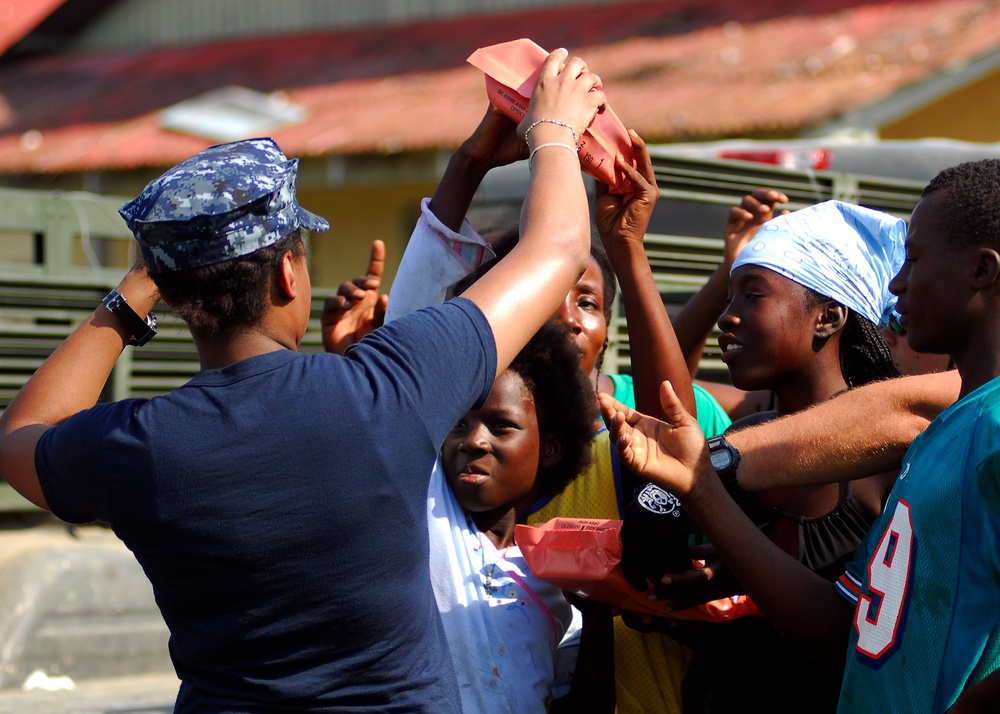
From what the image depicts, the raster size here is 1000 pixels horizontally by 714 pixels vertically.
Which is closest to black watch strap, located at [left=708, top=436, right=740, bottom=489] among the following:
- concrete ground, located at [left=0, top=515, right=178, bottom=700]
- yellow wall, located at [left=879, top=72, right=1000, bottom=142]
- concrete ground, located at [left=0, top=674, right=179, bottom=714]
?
concrete ground, located at [left=0, top=674, right=179, bottom=714]

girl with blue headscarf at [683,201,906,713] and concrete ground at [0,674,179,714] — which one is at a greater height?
girl with blue headscarf at [683,201,906,713]

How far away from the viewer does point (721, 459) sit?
2289 millimetres

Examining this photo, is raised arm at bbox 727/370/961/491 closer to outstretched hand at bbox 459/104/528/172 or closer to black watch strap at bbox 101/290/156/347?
outstretched hand at bbox 459/104/528/172

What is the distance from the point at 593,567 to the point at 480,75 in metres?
11.0

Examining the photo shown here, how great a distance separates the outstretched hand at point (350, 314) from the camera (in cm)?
313

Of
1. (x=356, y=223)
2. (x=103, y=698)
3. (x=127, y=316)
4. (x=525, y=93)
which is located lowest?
(x=356, y=223)

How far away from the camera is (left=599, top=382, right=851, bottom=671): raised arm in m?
2.17

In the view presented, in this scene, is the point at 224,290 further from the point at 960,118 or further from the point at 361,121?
the point at 361,121

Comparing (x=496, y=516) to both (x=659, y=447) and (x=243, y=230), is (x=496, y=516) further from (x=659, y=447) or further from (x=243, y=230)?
(x=243, y=230)

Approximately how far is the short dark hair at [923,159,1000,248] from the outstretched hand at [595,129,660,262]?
0.62 metres

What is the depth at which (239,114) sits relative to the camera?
12.2m

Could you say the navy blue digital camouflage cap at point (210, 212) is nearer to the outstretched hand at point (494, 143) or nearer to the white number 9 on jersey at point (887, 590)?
the outstretched hand at point (494, 143)

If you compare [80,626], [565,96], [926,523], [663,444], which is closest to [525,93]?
[565,96]

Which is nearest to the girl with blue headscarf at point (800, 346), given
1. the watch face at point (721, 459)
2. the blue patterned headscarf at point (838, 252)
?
the blue patterned headscarf at point (838, 252)
